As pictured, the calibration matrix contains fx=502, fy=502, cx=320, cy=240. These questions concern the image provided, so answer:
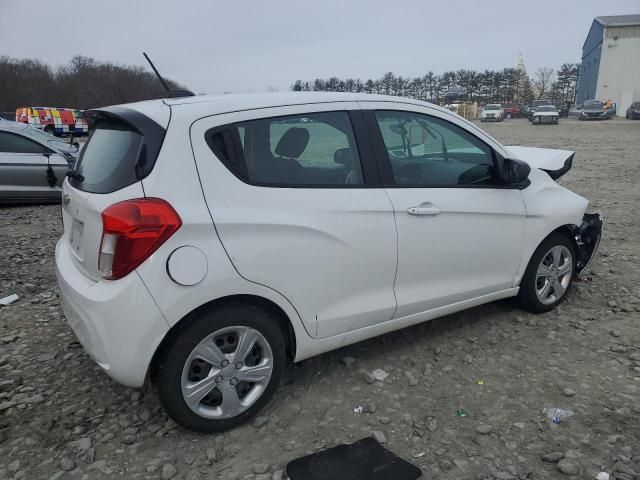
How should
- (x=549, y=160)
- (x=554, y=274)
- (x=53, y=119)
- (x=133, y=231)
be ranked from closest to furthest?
(x=133, y=231), (x=554, y=274), (x=549, y=160), (x=53, y=119)

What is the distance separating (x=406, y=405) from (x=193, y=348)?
1269 millimetres

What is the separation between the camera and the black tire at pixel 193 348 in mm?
2398

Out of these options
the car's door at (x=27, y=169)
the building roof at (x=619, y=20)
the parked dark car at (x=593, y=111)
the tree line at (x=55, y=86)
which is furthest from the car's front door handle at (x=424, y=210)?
the building roof at (x=619, y=20)

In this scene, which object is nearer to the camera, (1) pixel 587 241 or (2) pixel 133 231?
(2) pixel 133 231

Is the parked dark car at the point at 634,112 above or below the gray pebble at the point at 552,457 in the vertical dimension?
above

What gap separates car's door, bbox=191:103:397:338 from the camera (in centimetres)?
247

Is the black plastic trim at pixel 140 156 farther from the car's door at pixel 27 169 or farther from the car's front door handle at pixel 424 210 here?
the car's door at pixel 27 169

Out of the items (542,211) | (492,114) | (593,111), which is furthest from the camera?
(492,114)

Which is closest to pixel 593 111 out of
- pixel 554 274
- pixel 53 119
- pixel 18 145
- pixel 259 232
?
pixel 53 119

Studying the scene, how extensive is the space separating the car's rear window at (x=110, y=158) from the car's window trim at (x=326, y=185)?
37cm

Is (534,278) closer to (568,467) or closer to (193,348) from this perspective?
(568,467)

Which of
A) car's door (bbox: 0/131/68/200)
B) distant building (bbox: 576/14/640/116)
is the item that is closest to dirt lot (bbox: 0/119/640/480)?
car's door (bbox: 0/131/68/200)

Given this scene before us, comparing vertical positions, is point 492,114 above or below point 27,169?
above

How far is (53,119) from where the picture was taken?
30859 mm
